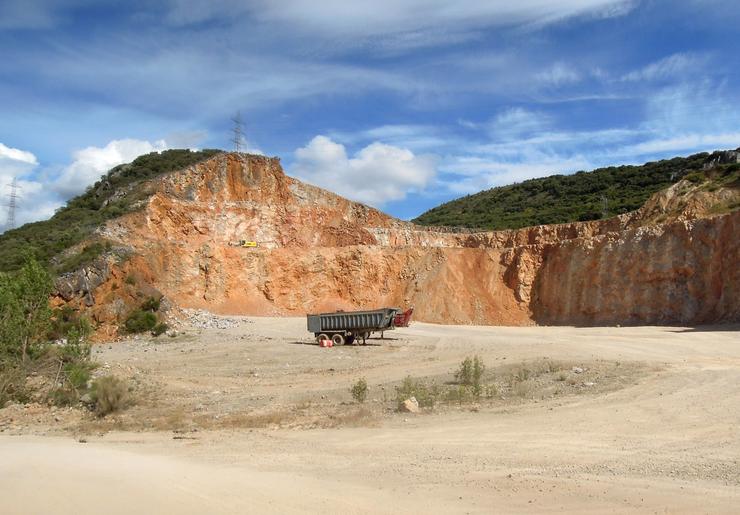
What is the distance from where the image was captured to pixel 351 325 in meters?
26.3

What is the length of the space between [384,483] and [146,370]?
14.5 metres

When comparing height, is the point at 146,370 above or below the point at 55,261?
below

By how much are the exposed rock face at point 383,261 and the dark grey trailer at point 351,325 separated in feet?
37.5

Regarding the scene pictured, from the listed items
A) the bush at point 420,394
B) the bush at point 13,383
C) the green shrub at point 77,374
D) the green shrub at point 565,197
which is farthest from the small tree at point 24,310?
the green shrub at point 565,197

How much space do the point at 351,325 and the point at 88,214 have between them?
29.4 metres

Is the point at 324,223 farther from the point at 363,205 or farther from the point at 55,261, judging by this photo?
the point at 55,261

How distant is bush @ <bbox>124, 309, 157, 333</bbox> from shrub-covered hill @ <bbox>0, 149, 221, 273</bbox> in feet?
17.1

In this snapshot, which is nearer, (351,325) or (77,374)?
(77,374)

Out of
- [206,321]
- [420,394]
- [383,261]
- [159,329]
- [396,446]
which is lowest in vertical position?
[396,446]

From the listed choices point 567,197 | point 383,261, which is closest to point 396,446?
point 383,261

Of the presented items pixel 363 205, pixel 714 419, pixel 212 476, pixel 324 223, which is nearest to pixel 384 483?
pixel 212 476

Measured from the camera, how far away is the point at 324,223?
174 ft

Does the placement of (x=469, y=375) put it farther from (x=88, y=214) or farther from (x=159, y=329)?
(x=88, y=214)

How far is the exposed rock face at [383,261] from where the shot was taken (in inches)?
1336
